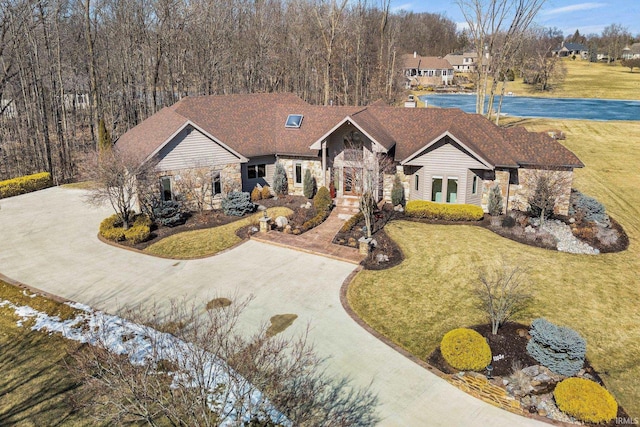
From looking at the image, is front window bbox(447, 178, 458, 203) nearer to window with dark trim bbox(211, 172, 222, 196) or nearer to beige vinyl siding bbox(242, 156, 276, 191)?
beige vinyl siding bbox(242, 156, 276, 191)

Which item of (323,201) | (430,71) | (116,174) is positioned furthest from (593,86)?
(116,174)

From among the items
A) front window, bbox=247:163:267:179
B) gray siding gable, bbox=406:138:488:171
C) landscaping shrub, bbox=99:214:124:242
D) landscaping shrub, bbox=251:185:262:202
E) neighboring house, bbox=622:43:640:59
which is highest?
neighboring house, bbox=622:43:640:59

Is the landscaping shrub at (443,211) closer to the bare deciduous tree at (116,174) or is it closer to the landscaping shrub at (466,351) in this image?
the landscaping shrub at (466,351)

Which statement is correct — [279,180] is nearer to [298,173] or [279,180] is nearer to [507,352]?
[298,173]

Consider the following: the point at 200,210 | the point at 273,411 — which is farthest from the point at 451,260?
the point at 200,210

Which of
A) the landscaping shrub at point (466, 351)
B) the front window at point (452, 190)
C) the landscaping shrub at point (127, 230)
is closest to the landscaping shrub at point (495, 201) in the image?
the front window at point (452, 190)

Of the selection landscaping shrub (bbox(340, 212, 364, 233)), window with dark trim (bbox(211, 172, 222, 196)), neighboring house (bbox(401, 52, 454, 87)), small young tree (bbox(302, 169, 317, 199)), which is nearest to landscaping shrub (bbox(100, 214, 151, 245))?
Result: window with dark trim (bbox(211, 172, 222, 196))
